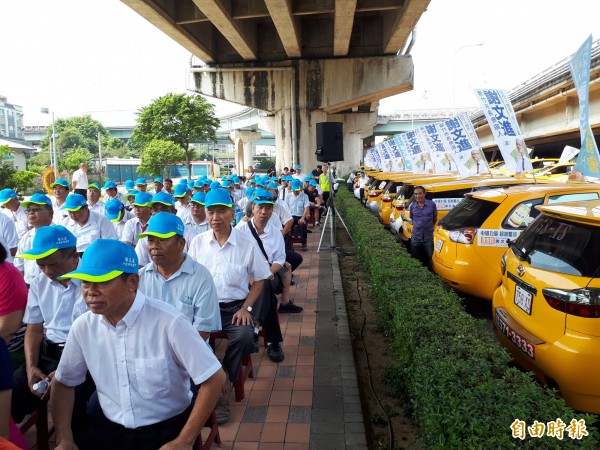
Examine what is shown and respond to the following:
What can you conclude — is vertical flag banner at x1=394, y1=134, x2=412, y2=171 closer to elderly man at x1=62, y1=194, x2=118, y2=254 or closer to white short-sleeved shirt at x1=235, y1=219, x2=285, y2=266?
white short-sleeved shirt at x1=235, y1=219, x2=285, y2=266

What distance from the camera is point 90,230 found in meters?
6.00

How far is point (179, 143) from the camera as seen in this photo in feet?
120

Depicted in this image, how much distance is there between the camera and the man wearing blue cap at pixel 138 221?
20.8 ft

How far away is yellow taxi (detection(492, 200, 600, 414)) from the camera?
3.22 m

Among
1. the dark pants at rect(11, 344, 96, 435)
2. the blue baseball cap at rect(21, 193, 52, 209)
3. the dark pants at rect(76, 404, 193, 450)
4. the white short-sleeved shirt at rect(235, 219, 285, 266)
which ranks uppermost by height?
the blue baseball cap at rect(21, 193, 52, 209)

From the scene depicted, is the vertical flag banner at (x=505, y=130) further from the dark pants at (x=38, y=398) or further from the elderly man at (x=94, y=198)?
the dark pants at (x=38, y=398)

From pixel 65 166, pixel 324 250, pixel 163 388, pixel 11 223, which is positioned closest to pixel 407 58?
pixel 324 250

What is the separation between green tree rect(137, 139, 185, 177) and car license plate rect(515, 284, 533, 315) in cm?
3401

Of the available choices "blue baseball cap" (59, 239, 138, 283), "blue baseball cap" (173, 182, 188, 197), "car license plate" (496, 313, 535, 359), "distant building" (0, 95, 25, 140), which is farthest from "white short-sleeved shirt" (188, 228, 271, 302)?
"distant building" (0, 95, 25, 140)

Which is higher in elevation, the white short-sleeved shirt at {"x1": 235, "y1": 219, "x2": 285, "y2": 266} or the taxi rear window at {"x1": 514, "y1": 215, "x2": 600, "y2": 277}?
the taxi rear window at {"x1": 514, "y1": 215, "x2": 600, "y2": 277}

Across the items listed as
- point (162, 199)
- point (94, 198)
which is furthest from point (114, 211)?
point (162, 199)

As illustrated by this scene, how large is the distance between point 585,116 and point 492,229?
2.78m

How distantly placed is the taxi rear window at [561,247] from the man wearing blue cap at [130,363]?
2.70 m

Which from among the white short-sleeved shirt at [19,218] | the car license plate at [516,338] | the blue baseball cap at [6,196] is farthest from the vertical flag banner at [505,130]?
the blue baseball cap at [6,196]
